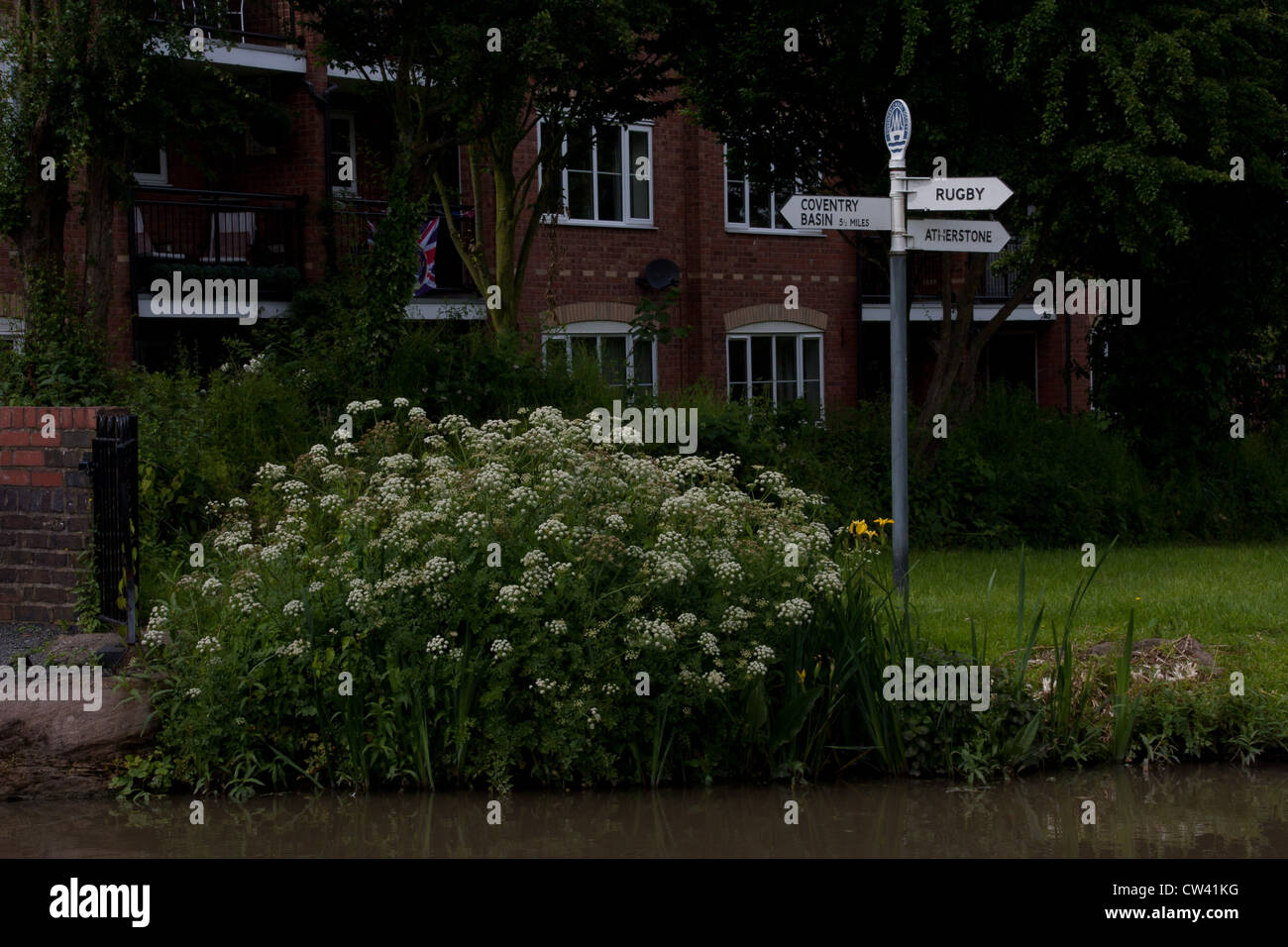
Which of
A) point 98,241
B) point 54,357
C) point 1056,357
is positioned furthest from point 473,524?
point 1056,357

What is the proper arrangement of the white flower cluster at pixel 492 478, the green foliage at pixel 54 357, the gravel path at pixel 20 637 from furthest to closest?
1. the green foliage at pixel 54 357
2. the gravel path at pixel 20 637
3. the white flower cluster at pixel 492 478

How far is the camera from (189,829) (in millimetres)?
6551

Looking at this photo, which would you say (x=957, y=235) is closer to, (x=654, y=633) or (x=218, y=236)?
(x=654, y=633)

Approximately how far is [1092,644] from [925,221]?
273cm

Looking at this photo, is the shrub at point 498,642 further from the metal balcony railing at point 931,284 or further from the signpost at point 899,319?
the metal balcony railing at point 931,284

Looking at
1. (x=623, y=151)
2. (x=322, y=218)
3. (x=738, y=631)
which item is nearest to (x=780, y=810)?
(x=738, y=631)

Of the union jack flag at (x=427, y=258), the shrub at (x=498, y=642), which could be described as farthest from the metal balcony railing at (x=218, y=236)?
the shrub at (x=498, y=642)

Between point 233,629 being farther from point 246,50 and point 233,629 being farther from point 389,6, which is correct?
point 246,50

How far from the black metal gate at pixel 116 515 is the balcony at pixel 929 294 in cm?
1750

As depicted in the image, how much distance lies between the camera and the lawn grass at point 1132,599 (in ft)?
28.7

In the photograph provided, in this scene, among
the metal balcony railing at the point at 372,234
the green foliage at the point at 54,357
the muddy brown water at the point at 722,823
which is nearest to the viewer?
the muddy brown water at the point at 722,823

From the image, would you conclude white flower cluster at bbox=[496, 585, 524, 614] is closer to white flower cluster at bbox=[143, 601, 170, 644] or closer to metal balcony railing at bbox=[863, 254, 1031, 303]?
white flower cluster at bbox=[143, 601, 170, 644]

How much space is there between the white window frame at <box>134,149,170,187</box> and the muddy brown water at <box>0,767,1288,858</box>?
13.8 meters

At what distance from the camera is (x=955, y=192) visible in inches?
327
